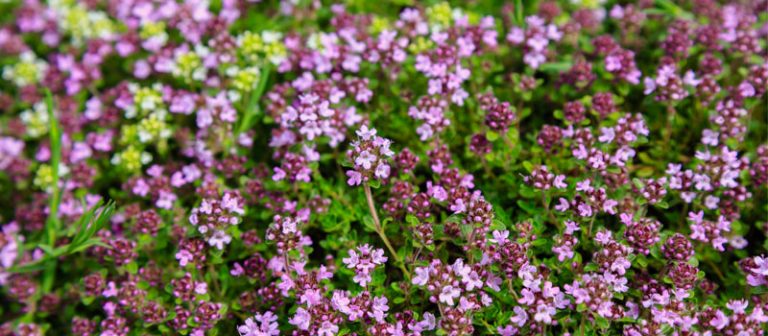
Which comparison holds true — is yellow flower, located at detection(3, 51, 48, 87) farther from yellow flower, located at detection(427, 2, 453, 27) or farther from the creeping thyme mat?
yellow flower, located at detection(427, 2, 453, 27)

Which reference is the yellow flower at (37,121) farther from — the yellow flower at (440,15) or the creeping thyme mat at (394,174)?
the yellow flower at (440,15)

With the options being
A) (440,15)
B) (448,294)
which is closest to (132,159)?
(440,15)

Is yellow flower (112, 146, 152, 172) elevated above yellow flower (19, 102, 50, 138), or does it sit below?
above

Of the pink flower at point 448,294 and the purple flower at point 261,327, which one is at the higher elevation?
the pink flower at point 448,294

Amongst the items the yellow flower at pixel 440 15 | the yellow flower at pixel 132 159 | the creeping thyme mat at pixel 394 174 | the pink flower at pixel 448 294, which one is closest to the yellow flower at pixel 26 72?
the creeping thyme mat at pixel 394 174

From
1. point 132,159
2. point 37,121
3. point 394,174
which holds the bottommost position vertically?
point 37,121

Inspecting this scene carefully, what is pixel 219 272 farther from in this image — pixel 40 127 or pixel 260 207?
pixel 40 127

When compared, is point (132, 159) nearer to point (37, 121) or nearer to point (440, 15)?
point (37, 121)

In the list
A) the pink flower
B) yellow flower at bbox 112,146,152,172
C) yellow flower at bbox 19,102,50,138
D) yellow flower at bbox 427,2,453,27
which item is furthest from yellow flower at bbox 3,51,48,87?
the pink flower
